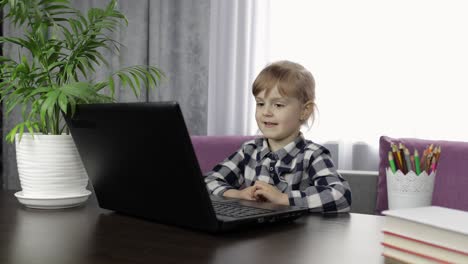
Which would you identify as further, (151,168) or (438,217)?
(151,168)

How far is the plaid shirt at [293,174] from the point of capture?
40.4 inches

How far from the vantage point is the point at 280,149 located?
4.42ft

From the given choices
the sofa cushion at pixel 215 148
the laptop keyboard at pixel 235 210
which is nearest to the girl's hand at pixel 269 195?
the laptop keyboard at pixel 235 210

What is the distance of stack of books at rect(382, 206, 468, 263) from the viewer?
473 millimetres

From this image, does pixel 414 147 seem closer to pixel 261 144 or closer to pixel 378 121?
pixel 261 144

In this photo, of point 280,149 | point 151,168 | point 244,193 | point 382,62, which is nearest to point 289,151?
point 280,149

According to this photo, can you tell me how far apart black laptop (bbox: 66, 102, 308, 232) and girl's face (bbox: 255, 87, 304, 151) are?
1.55 ft

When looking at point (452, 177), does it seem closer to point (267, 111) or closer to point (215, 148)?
point (267, 111)

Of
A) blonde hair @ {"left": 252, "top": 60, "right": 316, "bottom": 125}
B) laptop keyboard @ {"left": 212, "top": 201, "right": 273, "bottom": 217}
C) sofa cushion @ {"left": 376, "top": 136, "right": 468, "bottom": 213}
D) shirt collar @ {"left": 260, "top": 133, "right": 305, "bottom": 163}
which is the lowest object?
sofa cushion @ {"left": 376, "top": 136, "right": 468, "bottom": 213}

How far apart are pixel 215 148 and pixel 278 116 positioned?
0.45 m

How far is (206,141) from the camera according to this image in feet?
5.73

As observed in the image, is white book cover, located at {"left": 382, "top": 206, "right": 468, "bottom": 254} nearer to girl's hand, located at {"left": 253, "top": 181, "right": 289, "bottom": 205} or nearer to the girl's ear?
girl's hand, located at {"left": 253, "top": 181, "right": 289, "bottom": 205}

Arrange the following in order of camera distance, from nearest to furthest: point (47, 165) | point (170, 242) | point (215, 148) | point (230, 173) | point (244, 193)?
1. point (170, 242)
2. point (47, 165)
3. point (244, 193)
4. point (230, 173)
5. point (215, 148)

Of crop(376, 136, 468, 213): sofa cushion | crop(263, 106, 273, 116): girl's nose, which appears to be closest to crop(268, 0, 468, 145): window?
crop(376, 136, 468, 213): sofa cushion
